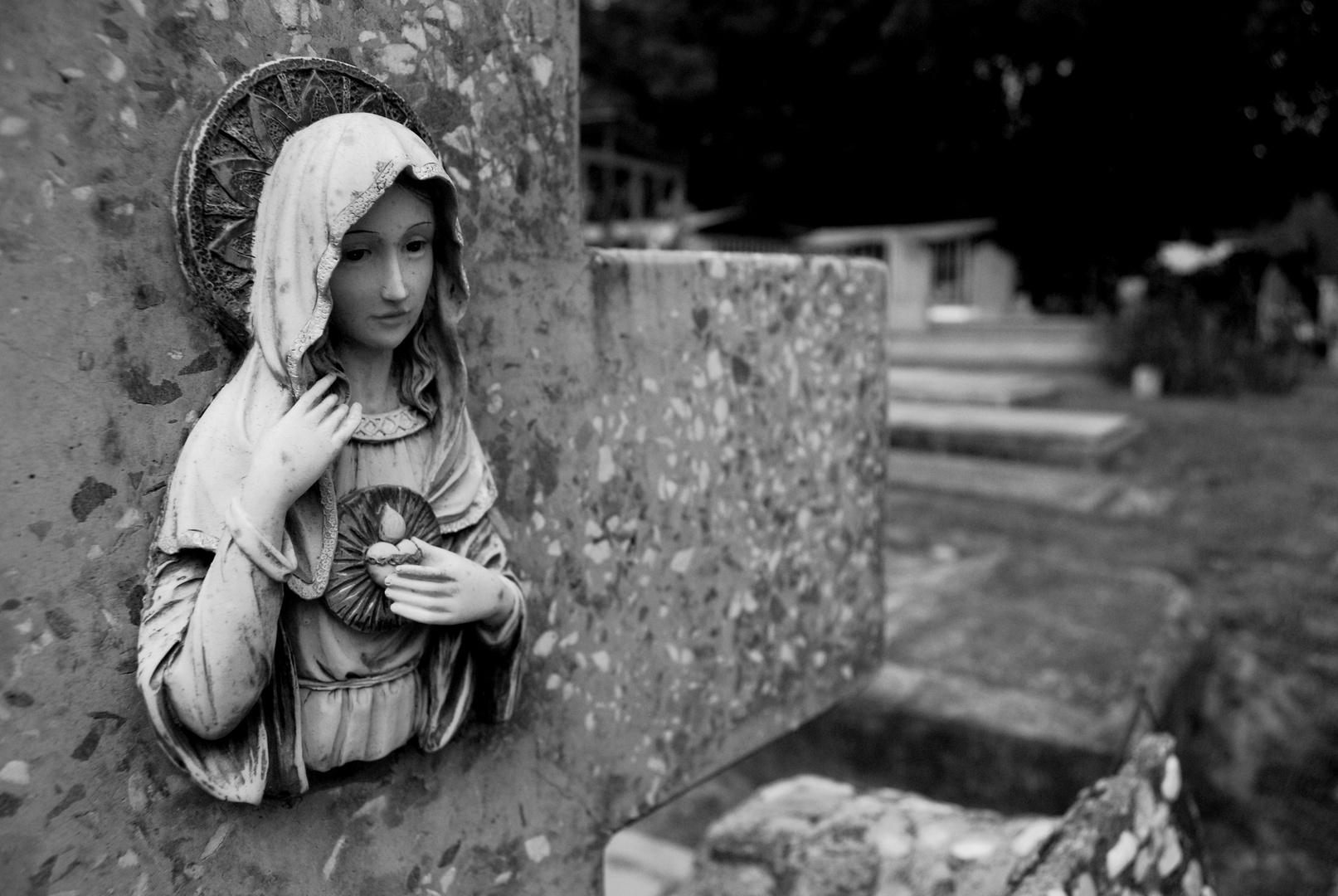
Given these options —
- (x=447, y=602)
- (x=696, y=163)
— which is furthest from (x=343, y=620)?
(x=696, y=163)

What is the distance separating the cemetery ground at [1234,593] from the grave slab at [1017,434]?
239mm

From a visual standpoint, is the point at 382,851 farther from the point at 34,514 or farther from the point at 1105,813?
the point at 1105,813

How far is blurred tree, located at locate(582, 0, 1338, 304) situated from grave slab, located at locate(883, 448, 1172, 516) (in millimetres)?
6148

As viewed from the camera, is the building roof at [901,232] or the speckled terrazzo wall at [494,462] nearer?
the speckled terrazzo wall at [494,462]

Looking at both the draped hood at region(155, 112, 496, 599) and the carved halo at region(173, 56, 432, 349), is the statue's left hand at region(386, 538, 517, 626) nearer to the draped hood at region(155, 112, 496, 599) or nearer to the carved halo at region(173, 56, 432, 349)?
the draped hood at region(155, 112, 496, 599)

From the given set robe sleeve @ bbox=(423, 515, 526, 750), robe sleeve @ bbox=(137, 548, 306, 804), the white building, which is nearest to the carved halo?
robe sleeve @ bbox=(137, 548, 306, 804)

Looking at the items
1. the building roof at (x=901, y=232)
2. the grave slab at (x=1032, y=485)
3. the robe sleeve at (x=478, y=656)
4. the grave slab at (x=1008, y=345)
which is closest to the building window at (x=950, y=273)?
the building roof at (x=901, y=232)

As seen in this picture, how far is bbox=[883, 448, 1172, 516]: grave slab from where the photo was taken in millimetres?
6230

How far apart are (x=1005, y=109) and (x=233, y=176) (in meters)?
13.9

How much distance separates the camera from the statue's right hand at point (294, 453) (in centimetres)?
100

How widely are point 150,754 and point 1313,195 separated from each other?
14512 mm

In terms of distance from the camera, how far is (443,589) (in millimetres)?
1135

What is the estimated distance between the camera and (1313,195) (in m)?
12.5

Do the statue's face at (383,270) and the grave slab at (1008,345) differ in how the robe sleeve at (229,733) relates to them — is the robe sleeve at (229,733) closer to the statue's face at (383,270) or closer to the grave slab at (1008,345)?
the statue's face at (383,270)
